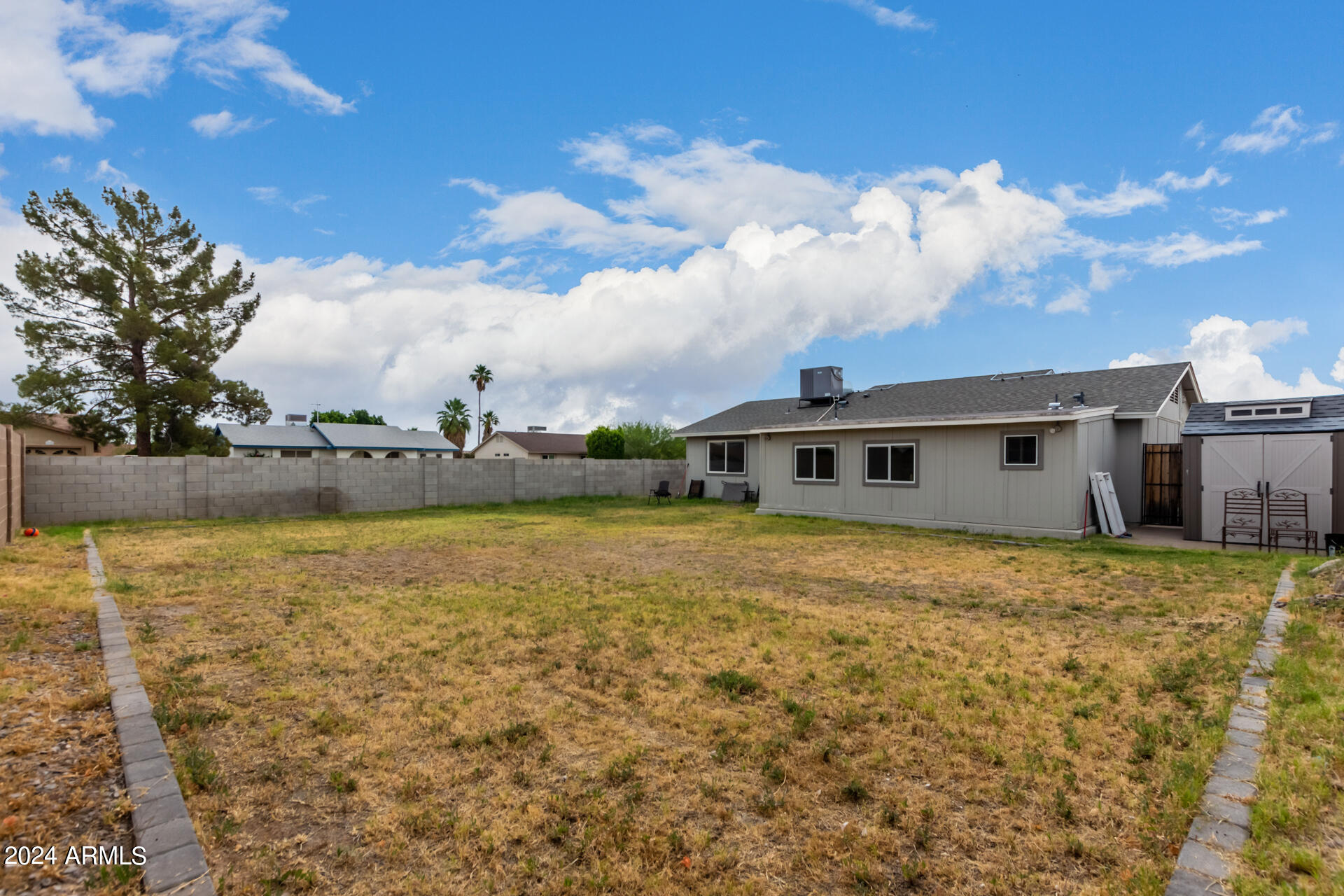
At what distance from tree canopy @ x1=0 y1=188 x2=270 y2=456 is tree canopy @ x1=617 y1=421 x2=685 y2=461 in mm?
19347

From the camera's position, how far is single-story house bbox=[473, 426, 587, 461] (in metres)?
48.7

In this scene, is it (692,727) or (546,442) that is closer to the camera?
(692,727)

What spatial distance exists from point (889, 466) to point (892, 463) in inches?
3.9

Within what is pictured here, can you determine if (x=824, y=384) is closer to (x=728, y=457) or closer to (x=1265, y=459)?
(x=728, y=457)

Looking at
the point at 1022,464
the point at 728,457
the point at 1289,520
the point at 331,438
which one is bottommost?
the point at 1289,520

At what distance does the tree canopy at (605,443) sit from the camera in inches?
1662

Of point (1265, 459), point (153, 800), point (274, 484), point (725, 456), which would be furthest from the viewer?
point (725, 456)

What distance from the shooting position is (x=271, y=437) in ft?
127

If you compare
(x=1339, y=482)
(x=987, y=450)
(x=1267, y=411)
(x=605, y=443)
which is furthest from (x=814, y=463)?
(x=605, y=443)

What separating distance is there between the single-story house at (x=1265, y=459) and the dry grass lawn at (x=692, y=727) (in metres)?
3.98

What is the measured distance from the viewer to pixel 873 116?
11.4 m

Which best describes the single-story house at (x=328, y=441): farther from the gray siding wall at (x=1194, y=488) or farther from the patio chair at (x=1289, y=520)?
the patio chair at (x=1289, y=520)

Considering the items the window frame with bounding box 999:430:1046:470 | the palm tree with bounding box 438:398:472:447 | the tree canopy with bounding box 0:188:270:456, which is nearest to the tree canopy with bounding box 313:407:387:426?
the palm tree with bounding box 438:398:472:447

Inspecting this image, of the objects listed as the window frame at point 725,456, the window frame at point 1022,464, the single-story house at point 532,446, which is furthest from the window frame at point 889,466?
the single-story house at point 532,446
